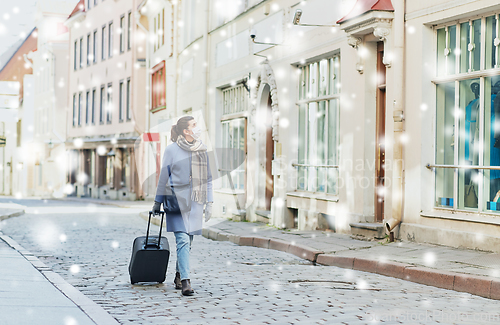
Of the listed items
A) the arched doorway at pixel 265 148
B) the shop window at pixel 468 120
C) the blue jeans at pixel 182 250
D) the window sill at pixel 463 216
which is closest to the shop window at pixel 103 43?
the arched doorway at pixel 265 148

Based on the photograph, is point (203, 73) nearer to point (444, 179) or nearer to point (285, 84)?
point (285, 84)

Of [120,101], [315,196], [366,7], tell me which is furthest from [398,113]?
[120,101]

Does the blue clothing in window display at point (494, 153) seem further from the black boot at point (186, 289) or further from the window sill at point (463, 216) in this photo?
the black boot at point (186, 289)

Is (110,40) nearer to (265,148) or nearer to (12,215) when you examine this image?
(12,215)

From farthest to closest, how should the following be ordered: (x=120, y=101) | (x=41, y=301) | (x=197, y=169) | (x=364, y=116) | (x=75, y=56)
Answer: (x=75, y=56)
(x=120, y=101)
(x=364, y=116)
(x=197, y=169)
(x=41, y=301)

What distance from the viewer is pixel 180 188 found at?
272 inches

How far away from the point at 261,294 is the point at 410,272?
199 centimetres

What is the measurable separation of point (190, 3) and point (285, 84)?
26.7 feet

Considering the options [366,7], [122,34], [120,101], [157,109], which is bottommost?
[157,109]

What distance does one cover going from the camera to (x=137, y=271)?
7105mm

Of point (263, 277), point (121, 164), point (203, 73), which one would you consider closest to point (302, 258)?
point (263, 277)

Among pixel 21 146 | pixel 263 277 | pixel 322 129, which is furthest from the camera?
pixel 21 146

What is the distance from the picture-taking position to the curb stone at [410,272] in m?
6.72

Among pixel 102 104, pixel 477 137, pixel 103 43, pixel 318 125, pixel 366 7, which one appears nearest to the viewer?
pixel 477 137
